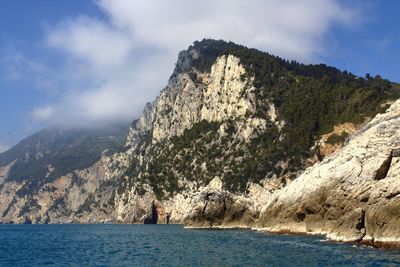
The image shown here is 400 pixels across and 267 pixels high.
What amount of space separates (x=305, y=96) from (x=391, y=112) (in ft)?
355

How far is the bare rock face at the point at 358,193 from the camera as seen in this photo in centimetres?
4688

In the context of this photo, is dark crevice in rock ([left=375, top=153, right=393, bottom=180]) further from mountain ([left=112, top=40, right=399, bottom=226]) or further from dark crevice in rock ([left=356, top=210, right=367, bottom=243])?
mountain ([left=112, top=40, right=399, bottom=226])

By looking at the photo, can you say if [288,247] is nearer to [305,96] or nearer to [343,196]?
[343,196]

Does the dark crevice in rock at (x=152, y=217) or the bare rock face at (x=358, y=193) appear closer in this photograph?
the bare rock face at (x=358, y=193)

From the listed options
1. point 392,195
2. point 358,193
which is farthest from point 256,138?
point 392,195

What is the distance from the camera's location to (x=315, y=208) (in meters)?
65.3

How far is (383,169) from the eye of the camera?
51.5 meters

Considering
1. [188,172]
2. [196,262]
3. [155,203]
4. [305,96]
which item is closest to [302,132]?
[305,96]

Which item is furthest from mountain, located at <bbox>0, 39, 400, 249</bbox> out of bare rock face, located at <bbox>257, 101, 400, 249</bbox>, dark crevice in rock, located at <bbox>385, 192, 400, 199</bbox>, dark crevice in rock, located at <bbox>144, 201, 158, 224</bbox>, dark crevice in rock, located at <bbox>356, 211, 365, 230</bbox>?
dark crevice in rock, located at <bbox>385, 192, 400, 199</bbox>

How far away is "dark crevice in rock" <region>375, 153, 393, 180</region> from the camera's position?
51.3 meters

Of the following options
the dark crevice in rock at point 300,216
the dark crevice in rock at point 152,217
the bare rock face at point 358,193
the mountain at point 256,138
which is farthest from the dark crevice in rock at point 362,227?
the dark crevice in rock at point 152,217

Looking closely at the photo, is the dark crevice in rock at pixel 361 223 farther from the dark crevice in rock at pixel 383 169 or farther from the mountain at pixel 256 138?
the mountain at pixel 256 138

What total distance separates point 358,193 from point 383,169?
3590 millimetres

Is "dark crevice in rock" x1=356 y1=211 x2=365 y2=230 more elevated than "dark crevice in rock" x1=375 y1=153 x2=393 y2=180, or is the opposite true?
"dark crevice in rock" x1=375 y1=153 x2=393 y2=180
